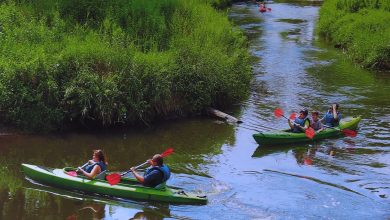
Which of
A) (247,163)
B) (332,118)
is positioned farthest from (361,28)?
(247,163)

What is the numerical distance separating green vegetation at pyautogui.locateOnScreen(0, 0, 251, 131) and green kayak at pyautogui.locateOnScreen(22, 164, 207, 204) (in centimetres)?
269

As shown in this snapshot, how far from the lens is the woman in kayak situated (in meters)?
10.1

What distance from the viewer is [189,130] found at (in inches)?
551

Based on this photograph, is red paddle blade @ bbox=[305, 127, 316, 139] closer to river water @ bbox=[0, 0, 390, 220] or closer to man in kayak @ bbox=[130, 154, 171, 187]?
river water @ bbox=[0, 0, 390, 220]

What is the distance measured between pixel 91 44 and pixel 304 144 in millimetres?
6161

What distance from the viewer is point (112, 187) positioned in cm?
990

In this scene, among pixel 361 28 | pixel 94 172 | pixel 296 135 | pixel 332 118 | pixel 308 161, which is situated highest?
pixel 361 28

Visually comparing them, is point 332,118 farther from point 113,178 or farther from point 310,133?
point 113,178

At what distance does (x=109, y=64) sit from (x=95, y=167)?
4.14 meters

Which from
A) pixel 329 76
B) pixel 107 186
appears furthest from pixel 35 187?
pixel 329 76

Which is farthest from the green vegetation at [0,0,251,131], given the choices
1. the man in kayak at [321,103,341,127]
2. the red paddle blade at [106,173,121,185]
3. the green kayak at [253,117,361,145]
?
the red paddle blade at [106,173,121,185]

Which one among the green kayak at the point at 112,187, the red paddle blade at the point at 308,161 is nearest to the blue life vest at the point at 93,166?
the green kayak at the point at 112,187

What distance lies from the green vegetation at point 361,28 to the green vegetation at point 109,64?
6306mm

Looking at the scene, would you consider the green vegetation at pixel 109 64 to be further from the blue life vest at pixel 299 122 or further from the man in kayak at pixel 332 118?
the man in kayak at pixel 332 118
